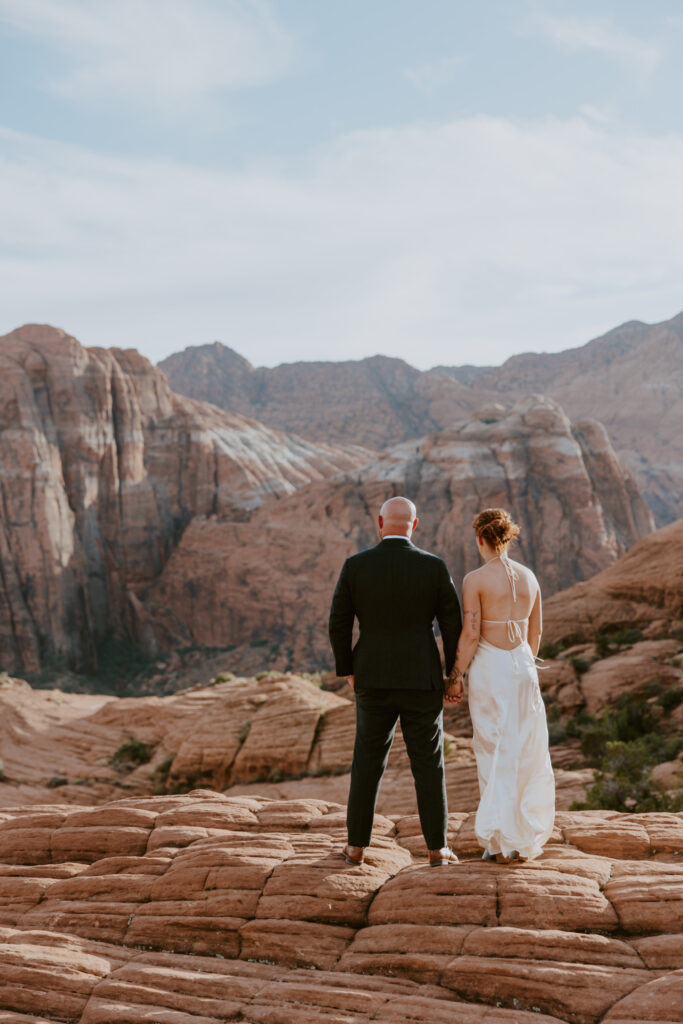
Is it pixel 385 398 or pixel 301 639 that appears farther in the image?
pixel 385 398

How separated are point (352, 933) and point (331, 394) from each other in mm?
151462

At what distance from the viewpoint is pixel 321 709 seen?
1805cm

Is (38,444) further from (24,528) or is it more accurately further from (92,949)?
(92,949)

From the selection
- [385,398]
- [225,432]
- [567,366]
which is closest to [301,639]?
[225,432]

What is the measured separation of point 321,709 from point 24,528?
161 feet

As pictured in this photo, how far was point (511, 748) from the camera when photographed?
5.61 meters

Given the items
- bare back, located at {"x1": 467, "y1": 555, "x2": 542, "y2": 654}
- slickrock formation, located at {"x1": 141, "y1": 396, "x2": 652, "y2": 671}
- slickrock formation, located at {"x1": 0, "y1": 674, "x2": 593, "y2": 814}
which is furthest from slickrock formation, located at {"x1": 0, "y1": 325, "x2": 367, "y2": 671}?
bare back, located at {"x1": 467, "y1": 555, "x2": 542, "y2": 654}

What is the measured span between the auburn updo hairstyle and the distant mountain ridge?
103 m

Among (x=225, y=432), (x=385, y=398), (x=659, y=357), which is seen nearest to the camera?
(x=225, y=432)

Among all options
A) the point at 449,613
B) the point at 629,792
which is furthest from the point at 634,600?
the point at 449,613

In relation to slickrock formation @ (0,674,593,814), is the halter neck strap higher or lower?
higher

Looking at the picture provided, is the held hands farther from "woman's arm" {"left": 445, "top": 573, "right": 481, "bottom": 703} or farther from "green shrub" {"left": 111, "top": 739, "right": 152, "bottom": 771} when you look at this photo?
"green shrub" {"left": 111, "top": 739, "right": 152, "bottom": 771}

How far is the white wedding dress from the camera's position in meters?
5.53

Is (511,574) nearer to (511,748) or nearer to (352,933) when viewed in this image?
(511,748)
